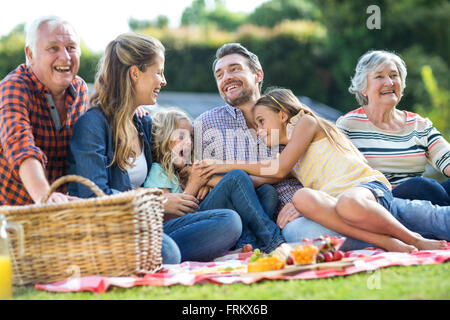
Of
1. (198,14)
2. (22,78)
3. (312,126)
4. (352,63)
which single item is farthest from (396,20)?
(198,14)

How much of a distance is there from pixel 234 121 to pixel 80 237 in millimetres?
1898

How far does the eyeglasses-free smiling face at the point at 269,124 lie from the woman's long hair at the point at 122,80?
A: 815 millimetres

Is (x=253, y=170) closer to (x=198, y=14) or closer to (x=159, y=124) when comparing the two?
(x=159, y=124)

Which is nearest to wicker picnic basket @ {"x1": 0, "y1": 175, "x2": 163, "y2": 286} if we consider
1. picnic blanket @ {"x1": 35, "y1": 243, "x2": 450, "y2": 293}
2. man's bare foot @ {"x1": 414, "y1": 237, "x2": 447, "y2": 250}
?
picnic blanket @ {"x1": 35, "y1": 243, "x2": 450, "y2": 293}

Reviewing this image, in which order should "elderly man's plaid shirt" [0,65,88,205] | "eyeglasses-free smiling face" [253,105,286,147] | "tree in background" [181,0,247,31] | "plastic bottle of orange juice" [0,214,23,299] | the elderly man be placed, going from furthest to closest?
"tree in background" [181,0,247,31], "eyeglasses-free smiling face" [253,105,286,147], the elderly man, "elderly man's plaid shirt" [0,65,88,205], "plastic bottle of orange juice" [0,214,23,299]

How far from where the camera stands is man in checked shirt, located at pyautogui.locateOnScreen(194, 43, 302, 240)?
4.34 metres

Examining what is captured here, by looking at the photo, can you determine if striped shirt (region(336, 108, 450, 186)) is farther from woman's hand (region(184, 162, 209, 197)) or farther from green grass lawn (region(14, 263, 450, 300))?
green grass lawn (region(14, 263, 450, 300))

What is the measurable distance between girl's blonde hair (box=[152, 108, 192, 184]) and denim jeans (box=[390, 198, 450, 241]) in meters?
1.49

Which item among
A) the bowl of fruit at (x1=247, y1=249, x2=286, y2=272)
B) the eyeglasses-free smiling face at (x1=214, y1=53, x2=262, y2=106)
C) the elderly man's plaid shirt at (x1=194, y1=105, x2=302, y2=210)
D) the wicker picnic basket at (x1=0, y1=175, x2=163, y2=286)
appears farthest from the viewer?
the eyeglasses-free smiling face at (x1=214, y1=53, x2=262, y2=106)

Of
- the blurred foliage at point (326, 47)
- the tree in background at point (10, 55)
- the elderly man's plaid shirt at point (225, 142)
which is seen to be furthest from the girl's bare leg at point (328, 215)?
the blurred foliage at point (326, 47)

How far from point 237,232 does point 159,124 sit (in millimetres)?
1026

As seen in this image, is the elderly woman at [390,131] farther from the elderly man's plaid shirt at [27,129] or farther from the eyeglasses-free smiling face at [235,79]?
the elderly man's plaid shirt at [27,129]

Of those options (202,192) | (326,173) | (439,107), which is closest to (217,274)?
(202,192)
